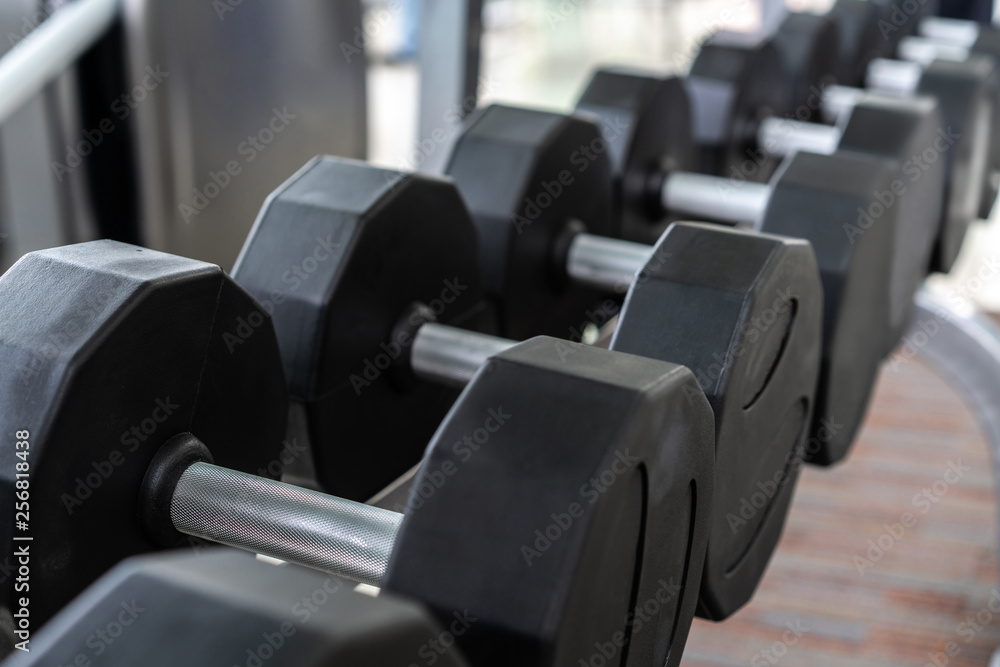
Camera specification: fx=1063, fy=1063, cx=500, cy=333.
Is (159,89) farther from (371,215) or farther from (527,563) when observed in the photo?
(527,563)

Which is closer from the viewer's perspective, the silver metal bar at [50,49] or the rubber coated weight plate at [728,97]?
the silver metal bar at [50,49]

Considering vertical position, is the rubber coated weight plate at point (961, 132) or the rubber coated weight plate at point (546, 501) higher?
the rubber coated weight plate at point (546, 501)

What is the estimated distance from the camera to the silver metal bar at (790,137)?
99cm

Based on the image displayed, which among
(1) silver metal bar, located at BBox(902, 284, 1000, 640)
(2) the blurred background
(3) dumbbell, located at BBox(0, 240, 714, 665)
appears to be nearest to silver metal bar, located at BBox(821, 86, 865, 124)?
(2) the blurred background

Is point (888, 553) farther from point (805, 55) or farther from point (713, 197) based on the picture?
point (713, 197)

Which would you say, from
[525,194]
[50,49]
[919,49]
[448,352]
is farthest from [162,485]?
[919,49]

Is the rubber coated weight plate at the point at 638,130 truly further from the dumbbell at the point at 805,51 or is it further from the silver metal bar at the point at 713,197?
the dumbbell at the point at 805,51

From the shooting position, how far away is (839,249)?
61 centimetres

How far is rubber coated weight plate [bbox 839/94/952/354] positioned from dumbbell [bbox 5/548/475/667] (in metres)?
0.55

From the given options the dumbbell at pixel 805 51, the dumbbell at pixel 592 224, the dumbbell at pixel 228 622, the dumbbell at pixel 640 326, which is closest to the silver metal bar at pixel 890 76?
the dumbbell at pixel 805 51

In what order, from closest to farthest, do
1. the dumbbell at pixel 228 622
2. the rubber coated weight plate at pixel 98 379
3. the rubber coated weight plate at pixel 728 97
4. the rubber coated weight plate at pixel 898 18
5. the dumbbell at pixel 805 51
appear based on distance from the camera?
the dumbbell at pixel 228 622, the rubber coated weight plate at pixel 98 379, the rubber coated weight plate at pixel 728 97, the dumbbell at pixel 805 51, the rubber coated weight plate at pixel 898 18

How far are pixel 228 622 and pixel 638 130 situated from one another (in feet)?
2.04

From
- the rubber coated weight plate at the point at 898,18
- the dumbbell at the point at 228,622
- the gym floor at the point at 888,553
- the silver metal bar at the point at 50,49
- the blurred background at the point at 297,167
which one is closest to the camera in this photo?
the dumbbell at the point at 228,622

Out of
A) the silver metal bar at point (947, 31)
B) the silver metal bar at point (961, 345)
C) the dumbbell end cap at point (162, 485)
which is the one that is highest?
the dumbbell end cap at point (162, 485)
